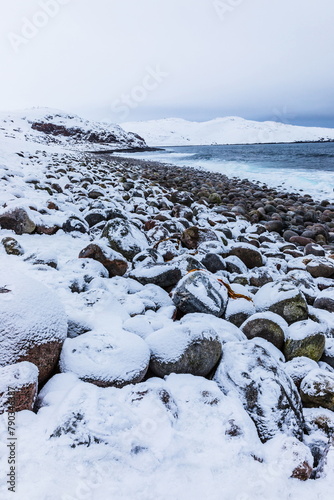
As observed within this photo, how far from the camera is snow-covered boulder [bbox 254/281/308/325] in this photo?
2451 millimetres

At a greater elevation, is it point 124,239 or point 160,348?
point 124,239

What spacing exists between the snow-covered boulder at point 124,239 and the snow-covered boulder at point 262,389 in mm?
1806

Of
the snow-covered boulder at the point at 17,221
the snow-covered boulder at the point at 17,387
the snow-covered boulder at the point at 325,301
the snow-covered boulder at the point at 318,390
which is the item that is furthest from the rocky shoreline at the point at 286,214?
the snow-covered boulder at the point at 17,387

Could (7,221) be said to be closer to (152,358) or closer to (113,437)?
(152,358)

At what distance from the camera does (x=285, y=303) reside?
248cm

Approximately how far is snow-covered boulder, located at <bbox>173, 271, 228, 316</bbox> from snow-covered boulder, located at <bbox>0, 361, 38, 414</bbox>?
1.31 metres

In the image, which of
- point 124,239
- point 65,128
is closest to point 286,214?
point 124,239

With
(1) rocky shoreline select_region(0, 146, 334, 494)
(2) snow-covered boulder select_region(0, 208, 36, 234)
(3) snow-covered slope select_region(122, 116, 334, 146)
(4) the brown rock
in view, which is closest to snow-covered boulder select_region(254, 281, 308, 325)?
(1) rocky shoreline select_region(0, 146, 334, 494)

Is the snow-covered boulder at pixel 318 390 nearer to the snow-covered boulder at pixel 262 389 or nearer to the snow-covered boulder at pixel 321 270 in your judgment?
the snow-covered boulder at pixel 262 389

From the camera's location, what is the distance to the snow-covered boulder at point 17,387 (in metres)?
1.23

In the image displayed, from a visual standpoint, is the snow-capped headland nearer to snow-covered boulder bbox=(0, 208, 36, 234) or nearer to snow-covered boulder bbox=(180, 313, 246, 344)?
snow-covered boulder bbox=(180, 313, 246, 344)

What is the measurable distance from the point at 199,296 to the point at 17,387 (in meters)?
1.47

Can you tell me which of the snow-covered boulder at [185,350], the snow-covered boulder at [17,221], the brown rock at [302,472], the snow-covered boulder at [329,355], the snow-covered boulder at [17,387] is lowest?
the snow-covered boulder at [329,355]

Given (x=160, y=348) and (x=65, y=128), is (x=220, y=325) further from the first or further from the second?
(x=65, y=128)
